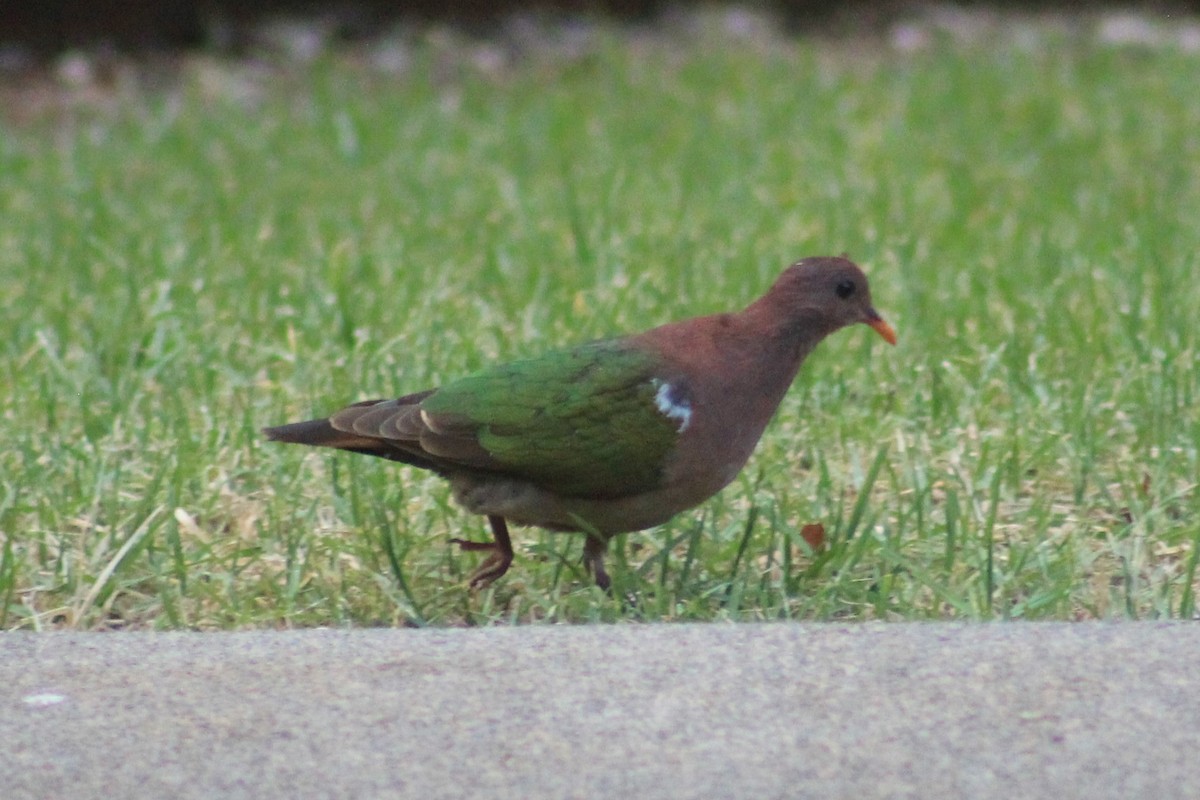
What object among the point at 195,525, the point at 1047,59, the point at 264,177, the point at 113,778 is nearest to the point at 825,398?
the point at 195,525

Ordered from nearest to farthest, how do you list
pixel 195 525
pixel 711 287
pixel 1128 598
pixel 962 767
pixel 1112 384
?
pixel 962 767
pixel 1128 598
pixel 195 525
pixel 1112 384
pixel 711 287

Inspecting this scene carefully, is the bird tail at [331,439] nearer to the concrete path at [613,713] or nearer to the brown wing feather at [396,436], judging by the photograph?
the brown wing feather at [396,436]

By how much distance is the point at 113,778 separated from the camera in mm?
2629

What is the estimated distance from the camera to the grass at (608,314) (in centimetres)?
372

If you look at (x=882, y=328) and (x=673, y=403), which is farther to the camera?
(x=882, y=328)

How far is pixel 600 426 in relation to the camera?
11.9 feet

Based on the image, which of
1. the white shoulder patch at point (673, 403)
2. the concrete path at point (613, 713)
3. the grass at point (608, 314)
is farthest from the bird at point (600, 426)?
the concrete path at point (613, 713)

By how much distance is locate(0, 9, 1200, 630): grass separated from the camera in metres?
3.72

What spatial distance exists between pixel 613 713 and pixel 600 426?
3.09ft

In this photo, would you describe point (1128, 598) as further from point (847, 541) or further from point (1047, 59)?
point (1047, 59)

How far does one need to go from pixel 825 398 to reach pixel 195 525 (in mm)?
1621

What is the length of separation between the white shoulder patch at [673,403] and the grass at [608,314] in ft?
0.98

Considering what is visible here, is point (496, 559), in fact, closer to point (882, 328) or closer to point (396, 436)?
point (396, 436)

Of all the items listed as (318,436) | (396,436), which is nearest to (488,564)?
(396,436)
